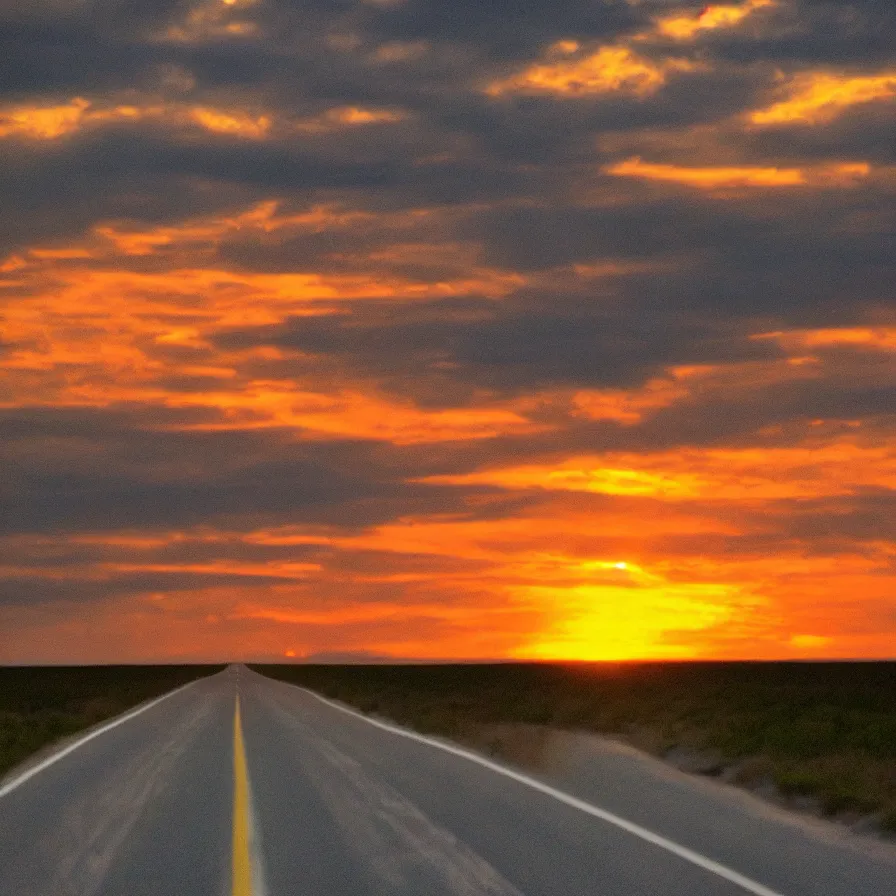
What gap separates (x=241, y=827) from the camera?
16406 mm

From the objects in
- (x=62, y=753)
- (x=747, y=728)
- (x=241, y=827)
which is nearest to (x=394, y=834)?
(x=241, y=827)

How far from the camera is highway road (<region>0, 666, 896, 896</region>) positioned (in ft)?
41.7

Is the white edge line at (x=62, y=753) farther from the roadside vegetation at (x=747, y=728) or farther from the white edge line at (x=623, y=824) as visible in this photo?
the roadside vegetation at (x=747, y=728)

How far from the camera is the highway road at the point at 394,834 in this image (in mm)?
12695

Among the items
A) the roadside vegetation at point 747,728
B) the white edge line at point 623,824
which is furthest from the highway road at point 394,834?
the roadside vegetation at point 747,728

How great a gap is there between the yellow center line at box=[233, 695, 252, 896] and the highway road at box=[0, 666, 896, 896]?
0.12ft

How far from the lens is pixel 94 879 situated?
1321 centimetres

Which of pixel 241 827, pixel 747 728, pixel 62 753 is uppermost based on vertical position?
pixel 747 728

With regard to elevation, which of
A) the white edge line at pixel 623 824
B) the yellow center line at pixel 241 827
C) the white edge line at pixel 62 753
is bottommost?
the white edge line at pixel 62 753

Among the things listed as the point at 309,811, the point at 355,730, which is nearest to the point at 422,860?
the point at 309,811

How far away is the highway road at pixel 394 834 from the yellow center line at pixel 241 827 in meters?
0.04

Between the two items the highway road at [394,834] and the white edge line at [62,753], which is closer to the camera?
the highway road at [394,834]

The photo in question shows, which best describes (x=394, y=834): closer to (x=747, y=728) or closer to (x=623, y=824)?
(x=623, y=824)

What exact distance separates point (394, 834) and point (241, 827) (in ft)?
6.15
